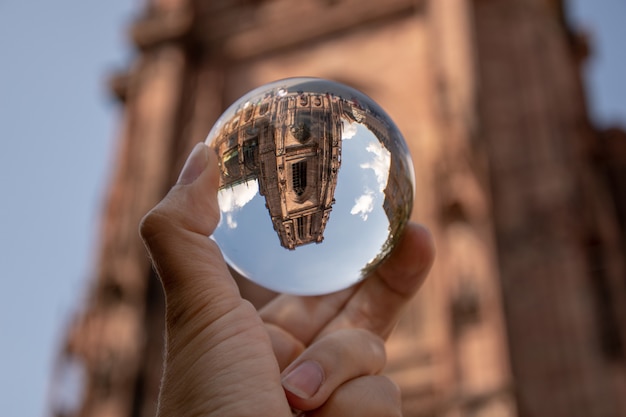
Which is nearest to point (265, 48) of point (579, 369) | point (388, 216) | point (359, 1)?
point (359, 1)

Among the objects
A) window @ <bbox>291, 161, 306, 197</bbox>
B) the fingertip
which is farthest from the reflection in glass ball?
the fingertip

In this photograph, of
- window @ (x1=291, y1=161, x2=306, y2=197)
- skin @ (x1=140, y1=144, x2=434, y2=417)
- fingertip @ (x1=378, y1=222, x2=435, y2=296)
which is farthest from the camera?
fingertip @ (x1=378, y1=222, x2=435, y2=296)

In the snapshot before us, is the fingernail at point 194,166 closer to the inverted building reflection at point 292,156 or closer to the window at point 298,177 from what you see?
the inverted building reflection at point 292,156

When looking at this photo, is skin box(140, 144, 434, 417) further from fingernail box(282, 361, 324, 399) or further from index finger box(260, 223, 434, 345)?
index finger box(260, 223, 434, 345)

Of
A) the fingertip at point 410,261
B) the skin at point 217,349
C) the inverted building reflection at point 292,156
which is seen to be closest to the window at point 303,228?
the inverted building reflection at point 292,156

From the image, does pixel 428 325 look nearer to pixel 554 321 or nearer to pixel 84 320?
pixel 554 321

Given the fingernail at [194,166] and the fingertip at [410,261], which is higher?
the fingernail at [194,166]
